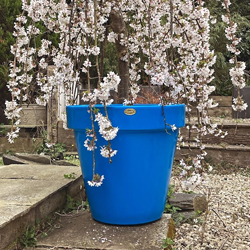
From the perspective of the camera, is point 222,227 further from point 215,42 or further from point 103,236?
point 215,42

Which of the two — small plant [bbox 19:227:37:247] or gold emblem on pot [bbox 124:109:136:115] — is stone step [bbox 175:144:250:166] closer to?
gold emblem on pot [bbox 124:109:136:115]

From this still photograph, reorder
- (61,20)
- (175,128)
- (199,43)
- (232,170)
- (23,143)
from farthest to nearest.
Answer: (23,143) → (232,170) → (61,20) → (199,43) → (175,128)

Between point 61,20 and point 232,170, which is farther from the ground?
point 61,20

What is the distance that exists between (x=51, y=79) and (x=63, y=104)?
278 centimetres

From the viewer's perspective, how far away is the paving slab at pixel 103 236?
139 cm

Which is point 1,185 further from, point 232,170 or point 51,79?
point 232,170

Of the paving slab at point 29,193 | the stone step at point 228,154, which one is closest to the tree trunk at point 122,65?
the paving slab at point 29,193

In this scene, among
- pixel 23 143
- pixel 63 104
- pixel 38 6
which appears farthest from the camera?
pixel 63 104

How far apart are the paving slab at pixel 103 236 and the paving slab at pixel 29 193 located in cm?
11

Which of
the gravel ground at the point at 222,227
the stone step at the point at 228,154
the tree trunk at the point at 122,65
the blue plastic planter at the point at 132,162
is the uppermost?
the tree trunk at the point at 122,65

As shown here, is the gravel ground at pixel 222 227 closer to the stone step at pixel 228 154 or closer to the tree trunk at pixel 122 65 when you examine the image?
the tree trunk at pixel 122 65

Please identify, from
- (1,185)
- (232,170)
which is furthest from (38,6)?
(232,170)

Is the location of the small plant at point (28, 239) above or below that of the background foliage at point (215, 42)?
below

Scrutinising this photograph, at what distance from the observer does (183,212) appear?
6.52 ft
